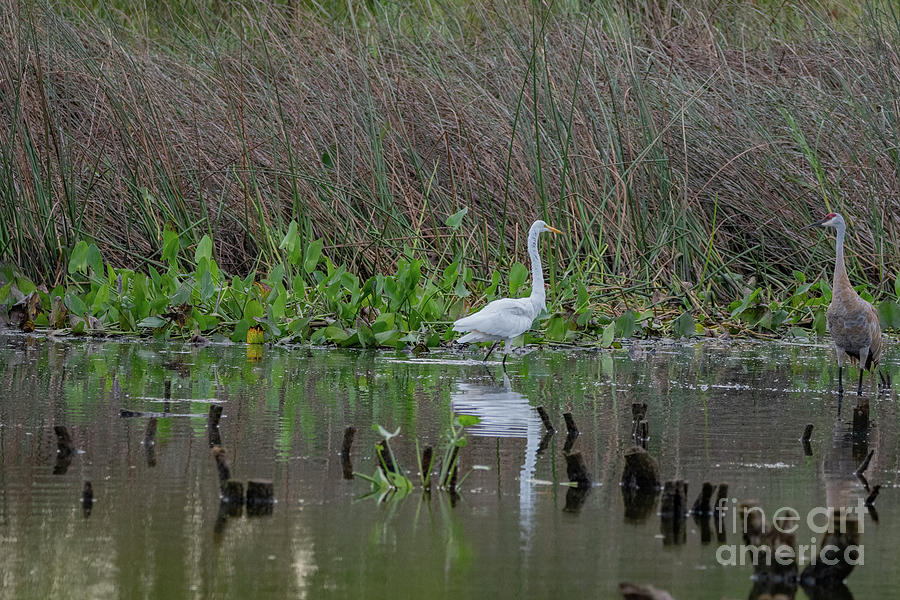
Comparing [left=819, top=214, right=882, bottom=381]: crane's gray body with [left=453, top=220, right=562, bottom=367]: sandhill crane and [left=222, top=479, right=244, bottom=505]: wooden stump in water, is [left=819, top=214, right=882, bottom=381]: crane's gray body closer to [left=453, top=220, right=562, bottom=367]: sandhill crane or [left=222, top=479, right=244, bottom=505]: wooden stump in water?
[left=453, top=220, right=562, bottom=367]: sandhill crane

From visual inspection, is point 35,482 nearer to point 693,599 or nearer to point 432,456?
point 432,456

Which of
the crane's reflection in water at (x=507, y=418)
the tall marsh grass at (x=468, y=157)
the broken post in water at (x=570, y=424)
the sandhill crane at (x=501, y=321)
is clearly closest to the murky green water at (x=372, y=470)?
the crane's reflection in water at (x=507, y=418)

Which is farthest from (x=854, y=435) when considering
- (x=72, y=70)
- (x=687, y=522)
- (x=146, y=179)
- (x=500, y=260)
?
(x=72, y=70)

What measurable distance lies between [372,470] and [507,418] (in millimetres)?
1328

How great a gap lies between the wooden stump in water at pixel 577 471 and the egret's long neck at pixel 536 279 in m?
3.90

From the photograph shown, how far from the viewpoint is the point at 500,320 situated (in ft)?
27.0

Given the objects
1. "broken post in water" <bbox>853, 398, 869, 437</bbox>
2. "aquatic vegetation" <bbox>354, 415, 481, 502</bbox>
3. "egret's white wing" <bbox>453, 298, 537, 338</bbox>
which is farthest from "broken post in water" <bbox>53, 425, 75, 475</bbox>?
"egret's white wing" <bbox>453, 298, 537, 338</bbox>

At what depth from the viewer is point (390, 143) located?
439 inches

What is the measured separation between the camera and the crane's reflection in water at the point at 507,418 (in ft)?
15.0

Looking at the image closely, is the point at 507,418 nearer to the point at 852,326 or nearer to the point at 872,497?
the point at 872,497

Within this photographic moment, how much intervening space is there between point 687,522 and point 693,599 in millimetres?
750

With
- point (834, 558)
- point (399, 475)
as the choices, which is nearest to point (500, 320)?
point (399, 475)

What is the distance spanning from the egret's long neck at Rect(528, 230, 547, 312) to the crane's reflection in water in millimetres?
1001

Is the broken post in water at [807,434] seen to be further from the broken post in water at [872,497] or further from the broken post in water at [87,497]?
the broken post in water at [87,497]
